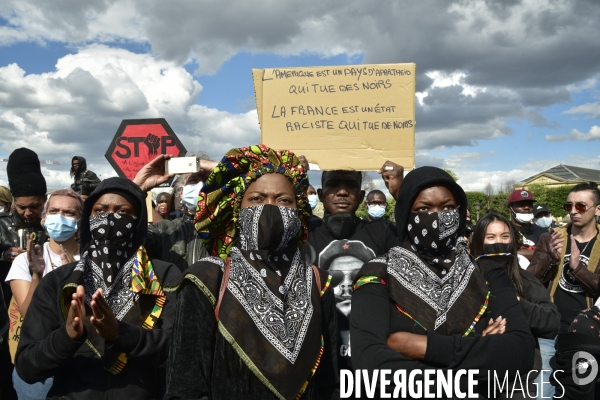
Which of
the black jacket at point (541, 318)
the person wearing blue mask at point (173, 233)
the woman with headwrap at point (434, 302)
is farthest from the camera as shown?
the person wearing blue mask at point (173, 233)

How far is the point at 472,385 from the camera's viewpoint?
234 centimetres

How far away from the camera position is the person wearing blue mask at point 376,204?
28.9ft

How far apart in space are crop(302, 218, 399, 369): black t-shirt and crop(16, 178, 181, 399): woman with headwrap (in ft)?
3.49

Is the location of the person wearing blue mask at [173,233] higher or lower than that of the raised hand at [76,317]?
higher

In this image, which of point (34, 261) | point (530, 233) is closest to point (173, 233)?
point (34, 261)

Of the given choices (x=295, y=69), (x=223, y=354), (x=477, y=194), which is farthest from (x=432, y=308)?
(x=477, y=194)

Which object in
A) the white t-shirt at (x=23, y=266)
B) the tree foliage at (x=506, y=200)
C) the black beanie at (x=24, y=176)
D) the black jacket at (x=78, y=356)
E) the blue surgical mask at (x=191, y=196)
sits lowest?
the black jacket at (x=78, y=356)

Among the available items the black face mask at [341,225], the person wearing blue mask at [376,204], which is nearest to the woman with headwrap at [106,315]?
the black face mask at [341,225]

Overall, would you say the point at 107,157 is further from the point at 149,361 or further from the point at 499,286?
the point at 499,286

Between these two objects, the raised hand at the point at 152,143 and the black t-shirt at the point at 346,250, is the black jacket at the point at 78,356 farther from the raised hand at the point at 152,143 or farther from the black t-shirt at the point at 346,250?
the raised hand at the point at 152,143

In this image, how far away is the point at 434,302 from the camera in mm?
2506

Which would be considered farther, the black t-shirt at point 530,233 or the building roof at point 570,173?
the building roof at point 570,173

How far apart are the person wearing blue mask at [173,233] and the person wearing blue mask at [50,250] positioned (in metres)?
0.53

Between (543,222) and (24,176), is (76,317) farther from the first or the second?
(543,222)
